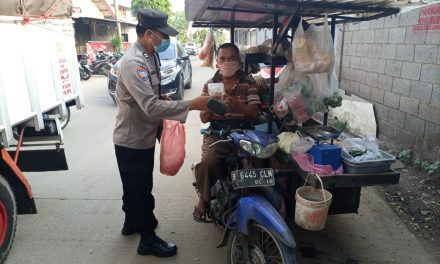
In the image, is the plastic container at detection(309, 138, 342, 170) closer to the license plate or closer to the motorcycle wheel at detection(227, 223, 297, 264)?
the license plate

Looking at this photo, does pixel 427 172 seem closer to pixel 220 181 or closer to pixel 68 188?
pixel 220 181

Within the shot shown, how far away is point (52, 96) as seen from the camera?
338 centimetres

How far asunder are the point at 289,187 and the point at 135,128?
122cm

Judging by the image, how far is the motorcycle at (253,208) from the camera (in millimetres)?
2053

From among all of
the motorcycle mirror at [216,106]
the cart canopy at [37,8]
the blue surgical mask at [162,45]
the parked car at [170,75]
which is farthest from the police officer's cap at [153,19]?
the parked car at [170,75]

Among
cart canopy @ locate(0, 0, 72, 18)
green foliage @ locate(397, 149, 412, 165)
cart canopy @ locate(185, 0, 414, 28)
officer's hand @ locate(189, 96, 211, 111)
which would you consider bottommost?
green foliage @ locate(397, 149, 412, 165)

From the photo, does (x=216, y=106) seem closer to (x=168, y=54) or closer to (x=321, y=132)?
(x=321, y=132)

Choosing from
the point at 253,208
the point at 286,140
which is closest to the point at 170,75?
the point at 286,140

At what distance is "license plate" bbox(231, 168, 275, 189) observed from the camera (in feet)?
7.18

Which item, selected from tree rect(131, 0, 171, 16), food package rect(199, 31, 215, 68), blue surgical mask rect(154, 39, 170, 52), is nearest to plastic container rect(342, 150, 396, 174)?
blue surgical mask rect(154, 39, 170, 52)

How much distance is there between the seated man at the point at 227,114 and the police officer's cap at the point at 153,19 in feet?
2.33

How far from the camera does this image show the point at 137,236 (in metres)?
3.13

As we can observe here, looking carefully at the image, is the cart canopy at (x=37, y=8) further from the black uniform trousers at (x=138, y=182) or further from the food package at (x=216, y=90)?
the food package at (x=216, y=90)

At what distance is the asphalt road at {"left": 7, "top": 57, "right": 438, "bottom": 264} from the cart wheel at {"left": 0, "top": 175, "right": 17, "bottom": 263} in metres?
0.15
